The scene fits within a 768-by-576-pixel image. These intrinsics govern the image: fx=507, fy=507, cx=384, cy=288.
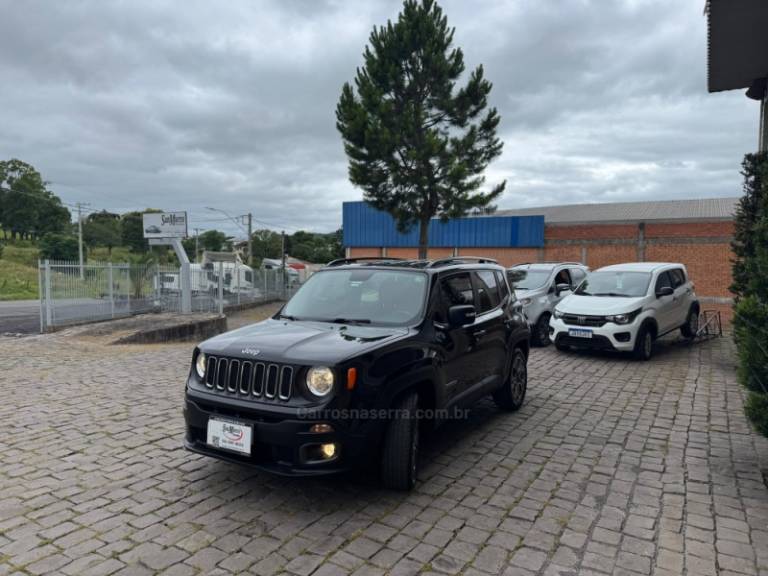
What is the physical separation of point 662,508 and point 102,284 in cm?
1578

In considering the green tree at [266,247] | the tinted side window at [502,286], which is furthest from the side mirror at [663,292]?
the green tree at [266,247]

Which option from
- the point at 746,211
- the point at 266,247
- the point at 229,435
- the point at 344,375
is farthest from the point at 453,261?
the point at 266,247

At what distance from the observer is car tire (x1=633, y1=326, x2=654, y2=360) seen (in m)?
9.34

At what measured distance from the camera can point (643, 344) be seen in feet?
30.9

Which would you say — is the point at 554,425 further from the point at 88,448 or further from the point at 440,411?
the point at 88,448

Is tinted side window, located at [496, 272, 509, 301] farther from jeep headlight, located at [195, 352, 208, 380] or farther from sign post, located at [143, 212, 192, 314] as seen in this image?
sign post, located at [143, 212, 192, 314]

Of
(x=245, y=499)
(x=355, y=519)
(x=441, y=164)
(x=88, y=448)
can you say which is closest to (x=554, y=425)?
(x=355, y=519)

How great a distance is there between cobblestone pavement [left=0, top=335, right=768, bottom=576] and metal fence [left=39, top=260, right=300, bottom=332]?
8757 mm

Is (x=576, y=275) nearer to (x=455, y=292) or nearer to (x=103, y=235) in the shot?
(x=455, y=292)

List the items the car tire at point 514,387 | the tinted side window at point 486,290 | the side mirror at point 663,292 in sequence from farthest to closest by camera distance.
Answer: the side mirror at point 663,292, the car tire at point 514,387, the tinted side window at point 486,290

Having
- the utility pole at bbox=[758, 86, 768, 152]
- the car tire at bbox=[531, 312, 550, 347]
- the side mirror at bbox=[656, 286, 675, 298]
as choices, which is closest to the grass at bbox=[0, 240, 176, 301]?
the car tire at bbox=[531, 312, 550, 347]

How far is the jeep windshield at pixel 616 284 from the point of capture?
10.1 metres

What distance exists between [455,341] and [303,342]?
147cm

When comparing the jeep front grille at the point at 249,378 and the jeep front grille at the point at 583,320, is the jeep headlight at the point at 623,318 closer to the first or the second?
the jeep front grille at the point at 583,320
